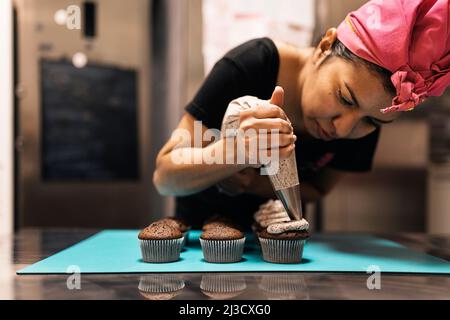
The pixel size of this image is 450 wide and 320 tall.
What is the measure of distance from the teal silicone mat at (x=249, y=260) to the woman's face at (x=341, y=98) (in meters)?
0.27

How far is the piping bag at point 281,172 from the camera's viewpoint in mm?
887

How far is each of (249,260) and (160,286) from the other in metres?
0.25

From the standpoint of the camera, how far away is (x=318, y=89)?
96cm

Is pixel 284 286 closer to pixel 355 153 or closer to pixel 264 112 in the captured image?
pixel 264 112

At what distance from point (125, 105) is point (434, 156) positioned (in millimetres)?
1546

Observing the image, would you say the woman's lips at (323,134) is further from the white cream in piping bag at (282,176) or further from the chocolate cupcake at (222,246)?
the chocolate cupcake at (222,246)

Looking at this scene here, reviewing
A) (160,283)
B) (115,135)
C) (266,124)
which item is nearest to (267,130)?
(266,124)

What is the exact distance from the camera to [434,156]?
225cm

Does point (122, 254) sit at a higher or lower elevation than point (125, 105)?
lower

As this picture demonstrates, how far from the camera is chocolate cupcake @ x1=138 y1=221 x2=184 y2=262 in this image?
2.90 feet

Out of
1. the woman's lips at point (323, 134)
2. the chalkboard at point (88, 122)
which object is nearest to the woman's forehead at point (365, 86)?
the woman's lips at point (323, 134)

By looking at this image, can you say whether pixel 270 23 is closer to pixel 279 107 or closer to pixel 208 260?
pixel 279 107

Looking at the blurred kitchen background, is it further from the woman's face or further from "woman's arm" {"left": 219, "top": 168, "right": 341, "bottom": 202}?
the woman's face
